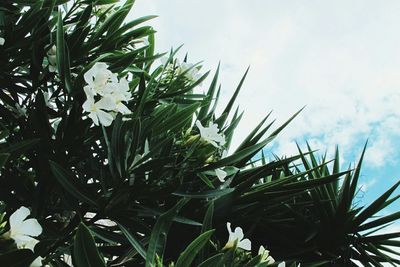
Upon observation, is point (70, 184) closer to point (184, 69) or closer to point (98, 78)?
point (98, 78)

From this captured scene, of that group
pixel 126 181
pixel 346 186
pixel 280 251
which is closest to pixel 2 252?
pixel 126 181

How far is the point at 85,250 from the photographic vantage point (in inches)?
37.4

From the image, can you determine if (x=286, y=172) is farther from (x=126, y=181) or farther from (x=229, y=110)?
(x=126, y=181)

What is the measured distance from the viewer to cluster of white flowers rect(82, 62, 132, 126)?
126cm

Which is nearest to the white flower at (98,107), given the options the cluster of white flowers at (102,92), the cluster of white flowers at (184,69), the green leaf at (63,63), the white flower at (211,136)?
the cluster of white flowers at (102,92)

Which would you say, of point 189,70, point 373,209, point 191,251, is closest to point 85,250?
point 191,251

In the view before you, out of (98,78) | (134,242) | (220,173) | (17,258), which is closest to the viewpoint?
(17,258)

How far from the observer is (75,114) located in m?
Answer: 1.44

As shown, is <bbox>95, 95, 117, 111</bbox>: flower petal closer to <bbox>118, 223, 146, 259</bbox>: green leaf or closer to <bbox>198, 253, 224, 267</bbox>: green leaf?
<bbox>118, 223, 146, 259</bbox>: green leaf

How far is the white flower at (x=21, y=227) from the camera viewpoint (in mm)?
964

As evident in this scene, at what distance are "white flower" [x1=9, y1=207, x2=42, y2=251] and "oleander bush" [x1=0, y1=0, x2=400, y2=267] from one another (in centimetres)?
4

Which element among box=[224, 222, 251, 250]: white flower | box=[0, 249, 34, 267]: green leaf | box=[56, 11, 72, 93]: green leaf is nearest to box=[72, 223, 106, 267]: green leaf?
box=[0, 249, 34, 267]: green leaf

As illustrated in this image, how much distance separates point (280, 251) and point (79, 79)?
3.43ft

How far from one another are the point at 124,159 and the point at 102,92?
0.70 ft
